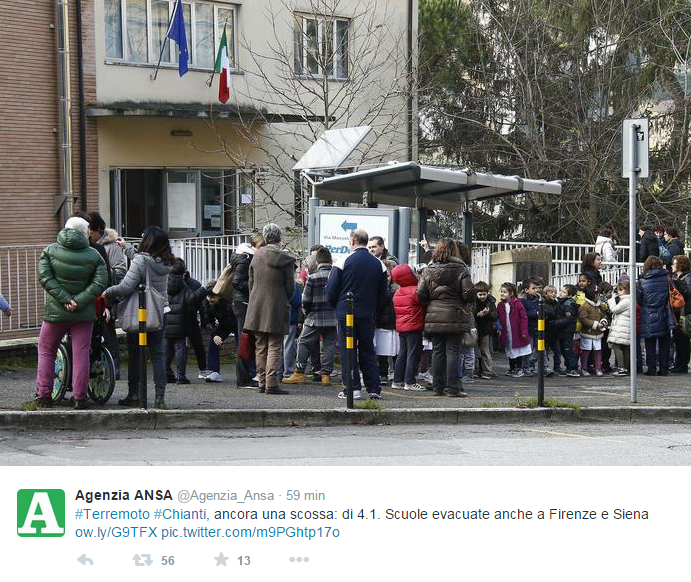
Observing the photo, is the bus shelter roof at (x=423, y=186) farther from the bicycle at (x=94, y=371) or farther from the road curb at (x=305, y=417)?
the bicycle at (x=94, y=371)

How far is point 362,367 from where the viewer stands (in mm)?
13648

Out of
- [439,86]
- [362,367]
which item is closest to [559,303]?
[362,367]

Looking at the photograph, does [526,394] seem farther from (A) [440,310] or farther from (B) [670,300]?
(B) [670,300]

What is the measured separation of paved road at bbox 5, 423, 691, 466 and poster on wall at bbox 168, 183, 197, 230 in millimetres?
11645

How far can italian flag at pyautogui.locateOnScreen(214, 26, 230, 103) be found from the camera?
21984 mm

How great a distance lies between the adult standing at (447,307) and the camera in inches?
547

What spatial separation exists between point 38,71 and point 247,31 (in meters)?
5.01

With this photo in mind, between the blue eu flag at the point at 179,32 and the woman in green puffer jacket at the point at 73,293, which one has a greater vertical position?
the blue eu flag at the point at 179,32

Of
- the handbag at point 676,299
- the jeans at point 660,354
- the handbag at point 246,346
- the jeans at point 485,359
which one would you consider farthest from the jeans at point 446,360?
the handbag at point 676,299

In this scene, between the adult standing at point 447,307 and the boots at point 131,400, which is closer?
the boots at point 131,400

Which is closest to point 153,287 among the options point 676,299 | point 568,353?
point 568,353

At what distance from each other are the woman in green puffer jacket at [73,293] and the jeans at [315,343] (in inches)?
149

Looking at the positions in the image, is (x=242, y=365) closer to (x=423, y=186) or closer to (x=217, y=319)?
(x=217, y=319)

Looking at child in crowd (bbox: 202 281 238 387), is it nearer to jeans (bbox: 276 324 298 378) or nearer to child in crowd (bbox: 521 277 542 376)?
jeans (bbox: 276 324 298 378)
